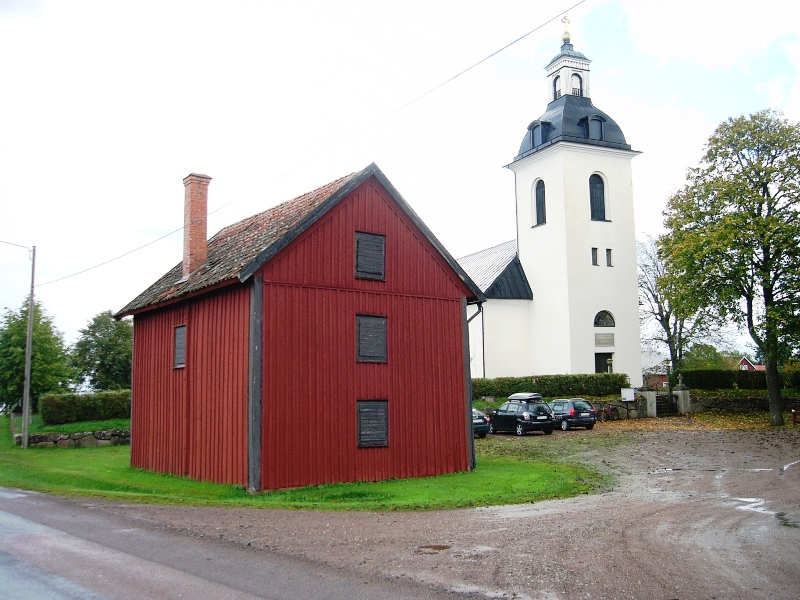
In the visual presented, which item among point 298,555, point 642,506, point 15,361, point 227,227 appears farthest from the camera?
point 15,361

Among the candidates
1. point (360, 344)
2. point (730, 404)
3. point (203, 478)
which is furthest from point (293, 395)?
point (730, 404)

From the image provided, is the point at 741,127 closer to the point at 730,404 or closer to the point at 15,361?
the point at 730,404

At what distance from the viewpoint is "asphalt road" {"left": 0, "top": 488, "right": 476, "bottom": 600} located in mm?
7621

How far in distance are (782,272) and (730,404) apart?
34.9 feet

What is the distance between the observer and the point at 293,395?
667 inches

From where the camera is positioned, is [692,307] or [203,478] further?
[692,307]

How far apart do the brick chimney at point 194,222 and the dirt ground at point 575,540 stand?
28.3ft

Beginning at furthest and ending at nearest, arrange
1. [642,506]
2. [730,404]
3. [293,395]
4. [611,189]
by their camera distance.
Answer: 1. [611,189]
2. [730,404]
3. [293,395]
4. [642,506]

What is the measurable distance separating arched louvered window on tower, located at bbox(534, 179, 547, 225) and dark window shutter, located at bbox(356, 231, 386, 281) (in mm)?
32359

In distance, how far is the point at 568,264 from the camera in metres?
46.9

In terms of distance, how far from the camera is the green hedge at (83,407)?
31.9 meters

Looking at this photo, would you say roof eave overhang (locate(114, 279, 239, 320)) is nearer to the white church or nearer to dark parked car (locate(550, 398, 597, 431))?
dark parked car (locate(550, 398, 597, 431))

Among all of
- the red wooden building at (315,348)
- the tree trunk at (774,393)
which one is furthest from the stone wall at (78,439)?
the tree trunk at (774,393)

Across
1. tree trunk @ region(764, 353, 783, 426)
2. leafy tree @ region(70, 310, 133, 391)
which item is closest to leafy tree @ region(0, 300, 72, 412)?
leafy tree @ region(70, 310, 133, 391)
